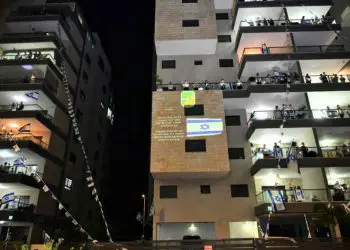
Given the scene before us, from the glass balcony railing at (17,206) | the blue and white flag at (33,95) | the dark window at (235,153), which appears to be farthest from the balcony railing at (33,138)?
the dark window at (235,153)

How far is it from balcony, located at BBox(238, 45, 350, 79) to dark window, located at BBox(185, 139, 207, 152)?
8190 millimetres

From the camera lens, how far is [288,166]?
22609mm

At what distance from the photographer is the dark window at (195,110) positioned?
1008 inches

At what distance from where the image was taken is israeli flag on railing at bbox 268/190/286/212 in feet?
66.7

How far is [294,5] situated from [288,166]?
51.2ft

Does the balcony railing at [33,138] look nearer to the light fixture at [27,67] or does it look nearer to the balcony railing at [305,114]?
the light fixture at [27,67]

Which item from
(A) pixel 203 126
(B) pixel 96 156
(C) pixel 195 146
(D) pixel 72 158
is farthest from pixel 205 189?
(B) pixel 96 156

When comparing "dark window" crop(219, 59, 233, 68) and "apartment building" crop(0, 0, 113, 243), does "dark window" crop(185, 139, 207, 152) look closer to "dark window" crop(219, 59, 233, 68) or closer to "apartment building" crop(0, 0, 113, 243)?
"dark window" crop(219, 59, 233, 68)

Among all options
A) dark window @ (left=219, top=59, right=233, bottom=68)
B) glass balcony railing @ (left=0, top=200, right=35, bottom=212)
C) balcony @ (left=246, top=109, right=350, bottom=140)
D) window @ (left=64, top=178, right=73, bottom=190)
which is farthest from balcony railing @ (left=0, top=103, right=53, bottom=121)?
balcony @ (left=246, top=109, right=350, bottom=140)

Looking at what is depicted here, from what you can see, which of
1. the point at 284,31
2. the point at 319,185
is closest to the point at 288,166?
the point at 319,185

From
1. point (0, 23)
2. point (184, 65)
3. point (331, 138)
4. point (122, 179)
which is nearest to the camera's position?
point (0, 23)

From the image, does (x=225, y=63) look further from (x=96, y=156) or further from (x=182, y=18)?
(x=96, y=156)

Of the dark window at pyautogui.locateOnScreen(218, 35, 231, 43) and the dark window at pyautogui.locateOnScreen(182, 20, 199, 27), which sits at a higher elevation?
the dark window at pyautogui.locateOnScreen(182, 20, 199, 27)

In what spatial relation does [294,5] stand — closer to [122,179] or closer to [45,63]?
[45,63]
